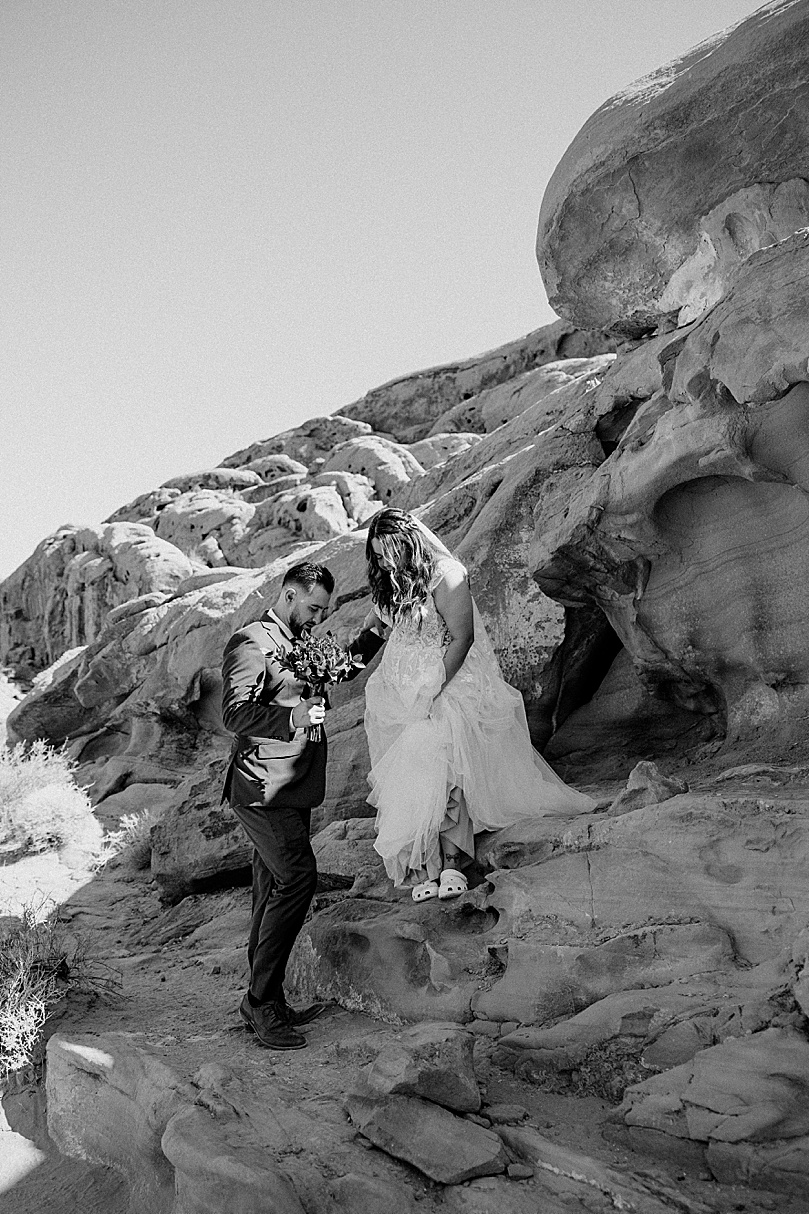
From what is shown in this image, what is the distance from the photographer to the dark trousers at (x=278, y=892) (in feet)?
13.8

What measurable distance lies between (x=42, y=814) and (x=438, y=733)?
6.95 metres

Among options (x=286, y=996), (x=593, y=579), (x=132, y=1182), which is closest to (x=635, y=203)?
(x=593, y=579)

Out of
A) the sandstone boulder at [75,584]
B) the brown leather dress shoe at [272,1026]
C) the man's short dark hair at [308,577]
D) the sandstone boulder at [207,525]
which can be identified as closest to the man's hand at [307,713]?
the man's short dark hair at [308,577]

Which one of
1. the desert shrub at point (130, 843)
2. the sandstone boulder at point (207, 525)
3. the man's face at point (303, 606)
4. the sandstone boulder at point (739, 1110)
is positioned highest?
the sandstone boulder at point (207, 525)

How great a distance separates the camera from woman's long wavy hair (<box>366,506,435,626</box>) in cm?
493

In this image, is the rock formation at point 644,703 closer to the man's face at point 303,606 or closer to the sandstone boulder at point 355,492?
the man's face at point 303,606

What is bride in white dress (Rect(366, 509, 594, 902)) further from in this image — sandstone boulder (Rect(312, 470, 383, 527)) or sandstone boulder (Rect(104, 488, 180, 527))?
sandstone boulder (Rect(104, 488, 180, 527))

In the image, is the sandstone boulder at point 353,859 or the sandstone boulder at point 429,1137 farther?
the sandstone boulder at point 353,859

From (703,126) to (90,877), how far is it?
864cm

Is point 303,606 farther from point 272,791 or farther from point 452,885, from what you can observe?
point 452,885

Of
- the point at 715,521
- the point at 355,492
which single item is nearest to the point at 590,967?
the point at 715,521

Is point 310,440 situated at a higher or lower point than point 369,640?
higher

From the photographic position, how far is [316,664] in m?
4.42

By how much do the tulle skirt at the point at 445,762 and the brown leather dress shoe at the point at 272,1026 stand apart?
0.99 meters
